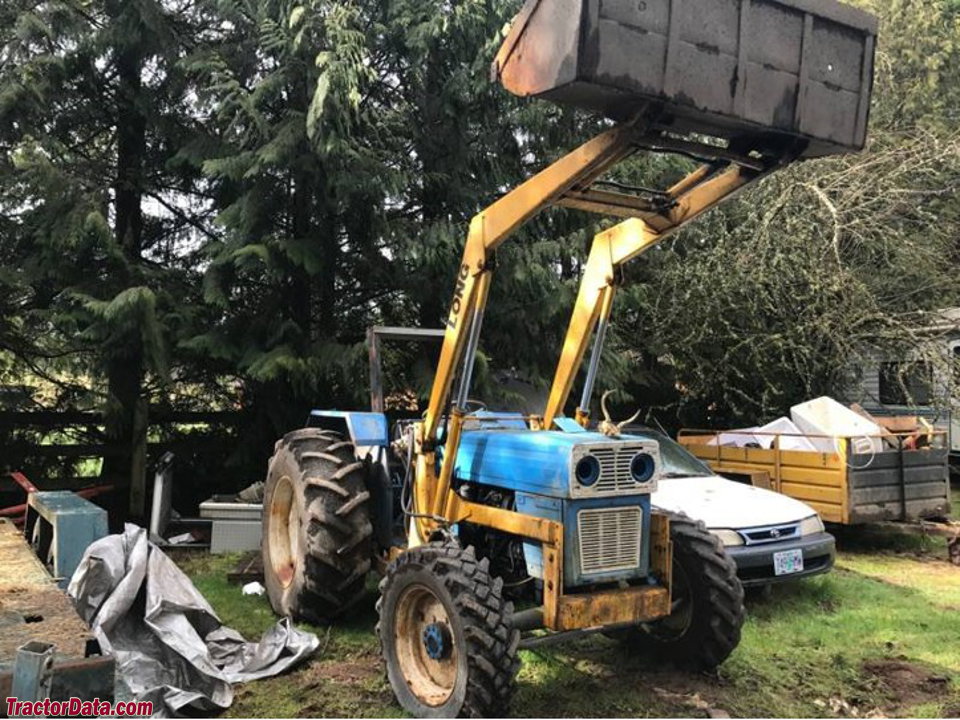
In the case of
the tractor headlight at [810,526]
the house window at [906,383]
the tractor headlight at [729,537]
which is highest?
the house window at [906,383]

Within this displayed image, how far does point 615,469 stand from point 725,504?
2.57 meters

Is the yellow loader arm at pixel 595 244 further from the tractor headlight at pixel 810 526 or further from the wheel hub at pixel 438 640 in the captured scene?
the tractor headlight at pixel 810 526

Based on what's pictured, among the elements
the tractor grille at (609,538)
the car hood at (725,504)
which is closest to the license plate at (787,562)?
the car hood at (725,504)

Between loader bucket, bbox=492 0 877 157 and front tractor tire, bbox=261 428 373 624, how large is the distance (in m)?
2.82

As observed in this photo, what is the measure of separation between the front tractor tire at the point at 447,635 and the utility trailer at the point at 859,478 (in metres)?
5.04

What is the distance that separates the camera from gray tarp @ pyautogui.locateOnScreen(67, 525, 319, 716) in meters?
3.89

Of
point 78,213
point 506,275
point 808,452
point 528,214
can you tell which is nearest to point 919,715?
point 528,214

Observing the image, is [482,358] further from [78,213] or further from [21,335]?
[21,335]

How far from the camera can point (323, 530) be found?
495cm

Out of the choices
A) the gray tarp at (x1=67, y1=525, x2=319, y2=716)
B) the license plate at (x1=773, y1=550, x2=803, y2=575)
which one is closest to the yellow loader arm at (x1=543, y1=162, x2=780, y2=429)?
the license plate at (x1=773, y1=550, x2=803, y2=575)

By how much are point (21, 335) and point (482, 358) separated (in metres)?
4.51

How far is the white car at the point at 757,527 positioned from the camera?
5.71 m

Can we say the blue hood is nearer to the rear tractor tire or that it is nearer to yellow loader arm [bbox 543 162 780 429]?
yellow loader arm [bbox 543 162 780 429]

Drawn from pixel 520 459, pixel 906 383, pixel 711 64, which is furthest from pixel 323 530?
pixel 906 383
